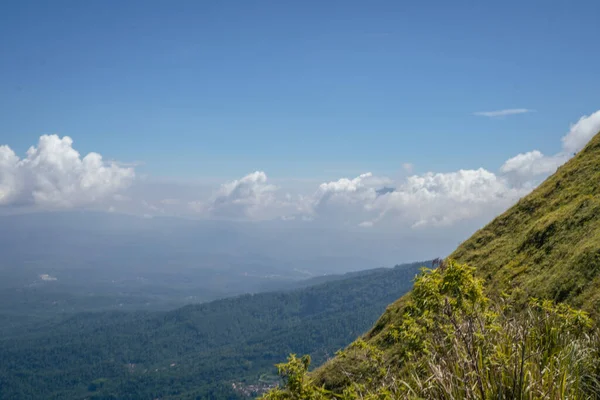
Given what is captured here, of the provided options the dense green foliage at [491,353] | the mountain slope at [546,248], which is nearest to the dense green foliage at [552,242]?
the mountain slope at [546,248]

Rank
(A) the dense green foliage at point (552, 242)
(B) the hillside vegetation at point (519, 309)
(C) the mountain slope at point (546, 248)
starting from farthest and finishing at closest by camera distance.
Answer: (C) the mountain slope at point (546, 248)
(A) the dense green foliage at point (552, 242)
(B) the hillside vegetation at point (519, 309)

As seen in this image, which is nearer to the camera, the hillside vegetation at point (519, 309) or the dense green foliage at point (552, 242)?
the hillside vegetation at point (519, 309)

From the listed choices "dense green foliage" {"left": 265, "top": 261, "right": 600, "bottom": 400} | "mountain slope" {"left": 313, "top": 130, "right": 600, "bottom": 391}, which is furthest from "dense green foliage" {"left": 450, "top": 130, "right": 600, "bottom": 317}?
"dense green foliage" {"left": 265, "top": 261, "right": 600, "bottom": 400}

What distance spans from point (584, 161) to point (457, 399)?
3150cm

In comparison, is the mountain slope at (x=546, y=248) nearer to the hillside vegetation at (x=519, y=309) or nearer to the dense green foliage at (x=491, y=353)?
the hillside vegetation at (x=519, y=309)

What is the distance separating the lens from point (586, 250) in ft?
62.7

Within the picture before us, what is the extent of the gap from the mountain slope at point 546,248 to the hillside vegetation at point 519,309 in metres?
0.07

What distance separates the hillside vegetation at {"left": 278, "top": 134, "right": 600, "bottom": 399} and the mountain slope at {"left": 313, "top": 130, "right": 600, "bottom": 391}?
0.21 ft

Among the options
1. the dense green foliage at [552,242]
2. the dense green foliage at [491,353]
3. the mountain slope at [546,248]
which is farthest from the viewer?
the mountain slope at [546,248]

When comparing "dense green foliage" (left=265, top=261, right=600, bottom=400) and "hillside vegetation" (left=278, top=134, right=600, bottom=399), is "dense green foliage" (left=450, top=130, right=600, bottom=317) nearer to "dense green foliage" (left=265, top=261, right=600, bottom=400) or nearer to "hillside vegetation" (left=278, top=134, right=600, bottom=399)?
"hillside vegetation" (left=278, top=134, right=600, bottom=399)

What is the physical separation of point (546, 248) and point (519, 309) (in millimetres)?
7598

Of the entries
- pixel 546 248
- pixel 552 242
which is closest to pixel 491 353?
pixel 546 248

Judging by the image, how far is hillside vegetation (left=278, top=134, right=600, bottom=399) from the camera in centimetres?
711

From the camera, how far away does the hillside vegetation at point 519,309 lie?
7.11m
